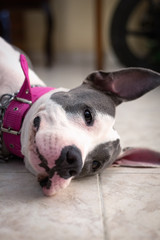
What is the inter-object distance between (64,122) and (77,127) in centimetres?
5

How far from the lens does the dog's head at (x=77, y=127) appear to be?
0.99 metres

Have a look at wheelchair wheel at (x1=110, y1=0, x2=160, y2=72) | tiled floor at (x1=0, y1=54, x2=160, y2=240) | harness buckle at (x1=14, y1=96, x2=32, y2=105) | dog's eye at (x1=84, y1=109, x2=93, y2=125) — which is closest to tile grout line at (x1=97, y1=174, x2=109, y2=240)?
tiled floor at (x1=0, y1=54, x2=160, y2=240)

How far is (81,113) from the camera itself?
3.72ft

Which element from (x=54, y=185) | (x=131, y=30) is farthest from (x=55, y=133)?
(x=131, y=30)

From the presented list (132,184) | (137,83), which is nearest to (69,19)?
(137,83)

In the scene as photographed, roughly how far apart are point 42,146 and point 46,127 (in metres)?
0.07

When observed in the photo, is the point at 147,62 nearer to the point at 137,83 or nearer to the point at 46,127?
the point at 137,83

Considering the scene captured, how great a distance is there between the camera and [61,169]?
0.99 meters

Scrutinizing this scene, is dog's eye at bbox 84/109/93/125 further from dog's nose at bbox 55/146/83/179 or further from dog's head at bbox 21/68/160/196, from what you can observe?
dog's nose at bbox 55/146/83/179

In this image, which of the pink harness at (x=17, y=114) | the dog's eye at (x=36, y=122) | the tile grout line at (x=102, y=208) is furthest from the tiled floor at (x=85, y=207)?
the dog's eye at (x=36, y=122)

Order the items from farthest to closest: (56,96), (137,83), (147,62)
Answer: (147,62)
(137,83)
(56,96)

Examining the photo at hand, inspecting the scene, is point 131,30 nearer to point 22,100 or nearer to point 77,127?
point 22,100

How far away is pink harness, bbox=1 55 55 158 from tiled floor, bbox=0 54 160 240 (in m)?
0.12

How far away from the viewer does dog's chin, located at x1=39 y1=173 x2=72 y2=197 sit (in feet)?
3.41
